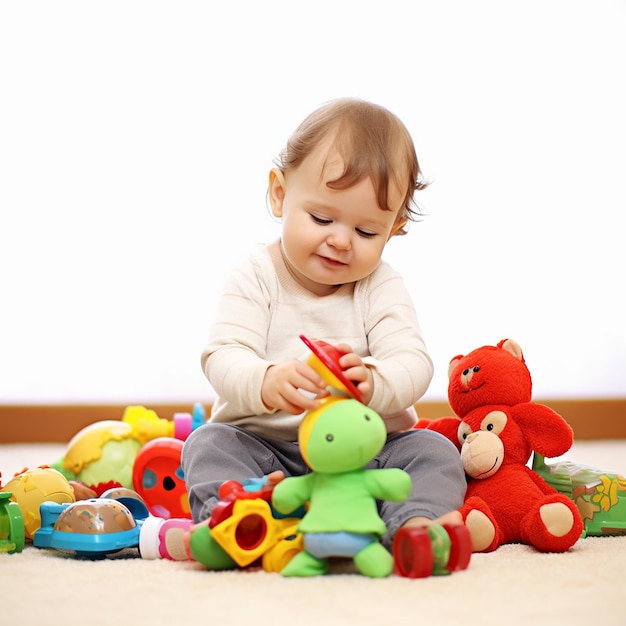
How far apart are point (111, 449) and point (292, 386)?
0.64 meters

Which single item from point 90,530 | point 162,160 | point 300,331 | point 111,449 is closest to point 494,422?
point 300,331

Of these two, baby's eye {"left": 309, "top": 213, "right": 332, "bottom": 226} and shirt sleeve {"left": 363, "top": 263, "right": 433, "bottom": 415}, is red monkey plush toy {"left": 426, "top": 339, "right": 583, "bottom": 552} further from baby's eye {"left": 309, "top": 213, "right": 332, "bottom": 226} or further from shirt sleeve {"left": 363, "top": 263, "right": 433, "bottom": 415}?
baby's eye {"left": 309, "top": 213, "right": 332, "bottom": 226}

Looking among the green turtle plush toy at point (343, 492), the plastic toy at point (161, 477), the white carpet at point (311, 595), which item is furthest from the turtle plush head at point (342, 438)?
the plastic toy at point (161, 477)

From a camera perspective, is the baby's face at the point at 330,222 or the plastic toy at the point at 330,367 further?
the baby's face at the point at 330,222

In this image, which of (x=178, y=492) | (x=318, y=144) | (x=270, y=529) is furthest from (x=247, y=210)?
(x=270, y=529)

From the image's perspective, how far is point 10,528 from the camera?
96cm

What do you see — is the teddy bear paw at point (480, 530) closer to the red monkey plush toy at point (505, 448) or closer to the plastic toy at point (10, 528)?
the red monkey plush toy at point (505, 448)

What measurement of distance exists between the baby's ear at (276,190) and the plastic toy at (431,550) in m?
0.49

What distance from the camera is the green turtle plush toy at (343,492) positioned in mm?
800

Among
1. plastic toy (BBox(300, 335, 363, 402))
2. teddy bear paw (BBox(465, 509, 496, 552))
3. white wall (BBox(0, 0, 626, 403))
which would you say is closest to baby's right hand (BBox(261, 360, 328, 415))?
plastic toy (BBox(300, 335, 363, 402))

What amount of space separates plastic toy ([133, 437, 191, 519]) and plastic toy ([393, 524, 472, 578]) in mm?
592

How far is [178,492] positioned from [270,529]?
507 millimetres

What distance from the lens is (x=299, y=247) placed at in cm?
107

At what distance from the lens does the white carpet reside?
2.17ft
